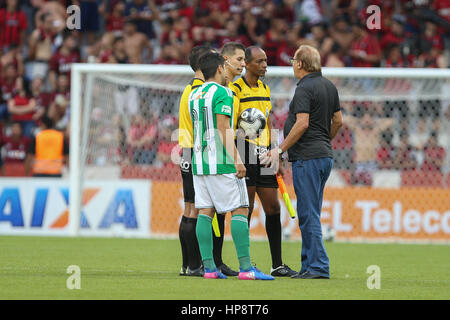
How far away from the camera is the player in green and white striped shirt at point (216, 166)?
7168 mm

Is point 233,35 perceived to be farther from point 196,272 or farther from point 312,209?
point 196,272

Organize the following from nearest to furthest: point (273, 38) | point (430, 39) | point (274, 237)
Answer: point (274, 237) → point (273, 38) → point (430, 39)

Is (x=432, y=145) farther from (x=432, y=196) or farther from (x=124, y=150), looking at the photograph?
(x=124, y=150)

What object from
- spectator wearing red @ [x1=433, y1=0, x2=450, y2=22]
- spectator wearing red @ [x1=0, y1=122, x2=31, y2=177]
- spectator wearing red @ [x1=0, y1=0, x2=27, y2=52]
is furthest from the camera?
spectator wearing red @ [x1=0, y1=0, x2=27, y2=52]

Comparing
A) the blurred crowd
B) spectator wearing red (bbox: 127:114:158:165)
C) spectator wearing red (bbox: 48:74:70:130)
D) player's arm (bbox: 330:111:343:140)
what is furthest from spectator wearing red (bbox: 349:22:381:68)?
player's arm (bbox: 330:111:343:140)

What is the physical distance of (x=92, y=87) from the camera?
48.6 feet

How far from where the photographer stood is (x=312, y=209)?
7.76 metres

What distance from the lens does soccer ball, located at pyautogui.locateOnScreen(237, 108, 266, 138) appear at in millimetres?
7992

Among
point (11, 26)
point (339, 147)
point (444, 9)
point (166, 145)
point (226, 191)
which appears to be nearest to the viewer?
point (226, 191)

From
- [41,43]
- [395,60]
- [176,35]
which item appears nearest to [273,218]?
[395,60]

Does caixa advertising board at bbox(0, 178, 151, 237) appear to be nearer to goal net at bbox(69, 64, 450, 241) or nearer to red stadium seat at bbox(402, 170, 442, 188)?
goal net at bbox(69, 64, 450, 241)

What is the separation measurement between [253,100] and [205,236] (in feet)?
4.88

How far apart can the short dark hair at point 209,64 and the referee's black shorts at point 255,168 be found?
0.92 m

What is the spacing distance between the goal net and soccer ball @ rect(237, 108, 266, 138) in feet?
19.8
